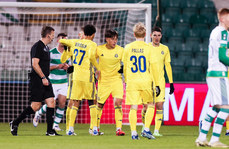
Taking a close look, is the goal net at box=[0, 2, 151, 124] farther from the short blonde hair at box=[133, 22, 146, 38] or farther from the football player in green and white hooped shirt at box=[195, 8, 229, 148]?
the football player in green and white hooped shirt at box=[195, 8, 229, 148]

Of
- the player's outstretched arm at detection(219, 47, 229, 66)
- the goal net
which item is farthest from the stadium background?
the player's outstretched arm at detection(219, 47, 229, 66)

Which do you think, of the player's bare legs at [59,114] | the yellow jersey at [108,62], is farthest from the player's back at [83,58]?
the player's bare legs at [59,114]

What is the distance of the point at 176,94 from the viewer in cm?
1117

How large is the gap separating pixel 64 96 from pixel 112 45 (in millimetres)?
1956

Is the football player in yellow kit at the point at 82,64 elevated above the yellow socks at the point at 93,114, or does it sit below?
above

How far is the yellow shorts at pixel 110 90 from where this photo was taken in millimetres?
8344

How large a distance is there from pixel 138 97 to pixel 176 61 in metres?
8.07

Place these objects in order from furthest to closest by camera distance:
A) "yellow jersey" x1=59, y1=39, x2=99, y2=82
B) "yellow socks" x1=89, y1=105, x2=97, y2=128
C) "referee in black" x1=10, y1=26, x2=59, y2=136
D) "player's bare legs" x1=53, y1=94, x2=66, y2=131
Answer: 1. "player's bare legs" x1=53, y1=94, x2=66, y2=131
2. "yellow socks" x1=89, y1=105, x2=97, y2=128
3. "yellow jersey" x1=59, y1=39, x2=99, y2=82
4. "referee in black" x1=10, y1=26, x2=59, y2=136

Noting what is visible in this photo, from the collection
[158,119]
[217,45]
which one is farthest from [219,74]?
[158,119]

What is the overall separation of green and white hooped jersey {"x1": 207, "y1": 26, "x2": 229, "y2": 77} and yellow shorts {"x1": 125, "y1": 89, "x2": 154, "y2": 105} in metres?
1.42

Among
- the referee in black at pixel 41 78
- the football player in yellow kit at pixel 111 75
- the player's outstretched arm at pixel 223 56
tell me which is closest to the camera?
the player's outstretched arm at pixel 223 56

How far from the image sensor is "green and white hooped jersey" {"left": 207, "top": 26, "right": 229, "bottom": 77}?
19.6ft

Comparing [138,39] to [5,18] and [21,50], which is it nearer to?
[21,50]

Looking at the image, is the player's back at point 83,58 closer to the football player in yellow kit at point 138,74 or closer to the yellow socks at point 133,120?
the football player in yellow kit at point 138,74
